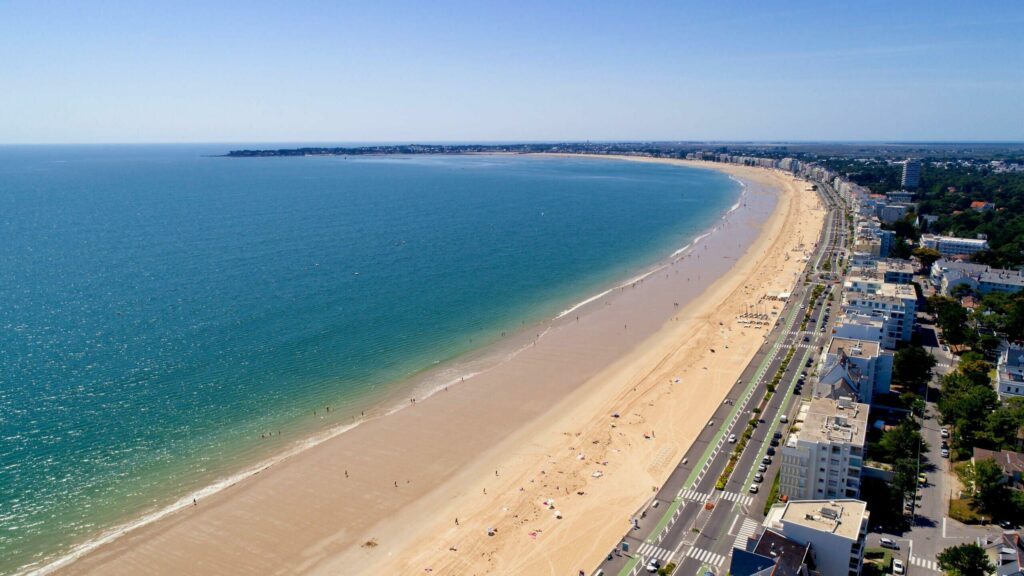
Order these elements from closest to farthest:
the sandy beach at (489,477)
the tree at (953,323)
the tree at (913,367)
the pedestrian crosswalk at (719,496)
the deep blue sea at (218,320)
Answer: the sandy beach at (489,477)
the pedestrian crosswalk at (719,496)
the deep blue sea at (218,320)
the tree at (913,367)
the tree at (953,323)

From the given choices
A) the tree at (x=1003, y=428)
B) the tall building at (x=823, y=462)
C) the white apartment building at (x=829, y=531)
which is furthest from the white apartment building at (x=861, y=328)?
the white apartment building at (x=829, y=531)

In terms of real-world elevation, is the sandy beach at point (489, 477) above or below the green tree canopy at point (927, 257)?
below

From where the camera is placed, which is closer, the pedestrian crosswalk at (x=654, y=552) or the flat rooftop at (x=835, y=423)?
the pedestrian crosswalk at (x=654, y=552)

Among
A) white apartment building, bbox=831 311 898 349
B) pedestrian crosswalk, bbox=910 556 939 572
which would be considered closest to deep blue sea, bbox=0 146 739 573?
white apartment building, bbox=831 311 898 349

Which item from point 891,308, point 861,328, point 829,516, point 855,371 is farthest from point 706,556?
point 891,308

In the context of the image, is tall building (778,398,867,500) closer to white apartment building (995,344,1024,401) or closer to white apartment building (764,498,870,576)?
white apartment building (764,498,870,576)

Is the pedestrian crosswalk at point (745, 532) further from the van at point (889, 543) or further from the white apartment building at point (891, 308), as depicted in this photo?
the white apartment building at point (891, 308)
